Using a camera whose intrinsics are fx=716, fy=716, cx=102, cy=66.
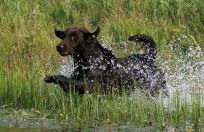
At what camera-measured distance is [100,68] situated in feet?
32.9

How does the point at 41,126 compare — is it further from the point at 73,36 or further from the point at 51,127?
the point at 73,36

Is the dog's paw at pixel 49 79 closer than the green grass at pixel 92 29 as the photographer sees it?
No

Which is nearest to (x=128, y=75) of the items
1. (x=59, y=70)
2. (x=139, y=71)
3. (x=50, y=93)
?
(x=139, y=71)

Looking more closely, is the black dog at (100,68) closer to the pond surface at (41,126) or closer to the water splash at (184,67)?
the water splash at (184,67)

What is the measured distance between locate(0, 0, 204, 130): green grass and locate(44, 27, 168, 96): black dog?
51 centimetres

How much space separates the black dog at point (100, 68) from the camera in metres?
9.74

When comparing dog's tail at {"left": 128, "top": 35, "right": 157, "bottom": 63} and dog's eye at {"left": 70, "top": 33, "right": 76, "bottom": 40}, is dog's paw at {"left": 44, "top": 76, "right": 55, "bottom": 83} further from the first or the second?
dog's tail at {"left": 128, "top": 35, "right": 157, "bottom": 63}

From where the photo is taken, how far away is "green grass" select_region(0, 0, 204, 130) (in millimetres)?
8086

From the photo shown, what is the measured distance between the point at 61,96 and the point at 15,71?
1.27 meters

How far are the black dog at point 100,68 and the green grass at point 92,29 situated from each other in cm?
51

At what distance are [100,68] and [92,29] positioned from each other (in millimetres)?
4772

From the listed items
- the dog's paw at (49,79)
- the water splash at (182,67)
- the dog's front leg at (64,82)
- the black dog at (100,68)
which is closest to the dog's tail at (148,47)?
the black dog at (100,68)

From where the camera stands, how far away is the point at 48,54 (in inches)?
473

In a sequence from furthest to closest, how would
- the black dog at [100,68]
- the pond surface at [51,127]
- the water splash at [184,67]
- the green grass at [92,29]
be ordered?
the water splash at [184,67] → the black dog at [100,68] → the green grass at [92,29] → the pond surface at [51,127]
